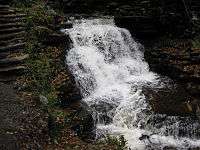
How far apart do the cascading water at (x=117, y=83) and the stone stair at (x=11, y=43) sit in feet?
6.71

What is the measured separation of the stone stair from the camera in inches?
503

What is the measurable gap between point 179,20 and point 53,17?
19.4 ft

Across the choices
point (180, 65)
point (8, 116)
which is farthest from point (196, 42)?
point (8, 116)

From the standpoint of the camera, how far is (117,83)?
1513 centimetres

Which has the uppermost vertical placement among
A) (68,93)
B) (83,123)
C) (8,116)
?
(8,116)

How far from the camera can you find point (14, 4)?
57.1 ft

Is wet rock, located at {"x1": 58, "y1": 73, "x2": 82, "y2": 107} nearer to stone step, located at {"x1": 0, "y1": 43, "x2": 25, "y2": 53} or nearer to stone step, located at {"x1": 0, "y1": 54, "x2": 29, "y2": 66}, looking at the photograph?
stone step, located at {"x1": 0, "y1": 54, "x2": 29, "y2": 66}

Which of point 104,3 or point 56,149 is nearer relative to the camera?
point 56,149

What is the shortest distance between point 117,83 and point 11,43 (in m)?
4.20

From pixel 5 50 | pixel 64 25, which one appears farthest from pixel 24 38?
pixel 64 25

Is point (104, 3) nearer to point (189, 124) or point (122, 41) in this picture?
point (122, 41)

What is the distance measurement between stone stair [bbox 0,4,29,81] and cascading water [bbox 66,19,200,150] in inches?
80.5

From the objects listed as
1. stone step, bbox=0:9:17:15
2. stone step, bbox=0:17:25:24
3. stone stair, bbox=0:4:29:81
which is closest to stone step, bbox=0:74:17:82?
stone stair, bbox=0:4:29:81

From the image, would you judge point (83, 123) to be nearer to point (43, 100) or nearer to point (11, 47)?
point (43, 100)
